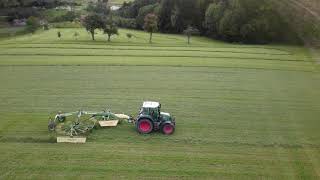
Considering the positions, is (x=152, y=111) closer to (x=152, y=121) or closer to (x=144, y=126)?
(x=152, y=121)

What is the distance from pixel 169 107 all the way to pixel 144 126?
418 cm

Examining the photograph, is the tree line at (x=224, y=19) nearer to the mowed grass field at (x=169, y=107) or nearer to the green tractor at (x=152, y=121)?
the mowed grass field at (x=169, y=107)

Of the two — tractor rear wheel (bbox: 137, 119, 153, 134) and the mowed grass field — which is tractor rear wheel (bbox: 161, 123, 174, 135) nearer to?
the mowed grass field

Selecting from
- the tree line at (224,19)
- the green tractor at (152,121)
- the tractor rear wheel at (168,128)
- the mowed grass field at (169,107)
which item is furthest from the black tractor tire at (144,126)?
the tree line at (224,19)

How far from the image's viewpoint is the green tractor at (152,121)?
64.0ft

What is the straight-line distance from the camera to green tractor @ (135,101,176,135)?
1952 cm

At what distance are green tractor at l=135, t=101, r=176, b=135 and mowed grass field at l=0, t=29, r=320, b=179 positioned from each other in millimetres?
376

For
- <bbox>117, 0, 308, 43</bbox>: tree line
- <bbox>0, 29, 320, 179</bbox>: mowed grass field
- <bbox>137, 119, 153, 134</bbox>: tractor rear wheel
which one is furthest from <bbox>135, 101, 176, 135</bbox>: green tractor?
<bbox>117, 0, 308, 43</bbox>: tree line

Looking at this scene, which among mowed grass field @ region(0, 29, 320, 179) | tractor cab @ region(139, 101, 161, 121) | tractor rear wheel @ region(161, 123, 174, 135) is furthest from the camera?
tractor cab @ region(139, 101, 161, 121)

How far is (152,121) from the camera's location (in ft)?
64.3

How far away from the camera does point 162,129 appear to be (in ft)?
64.7

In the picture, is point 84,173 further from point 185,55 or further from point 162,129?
point 185,55

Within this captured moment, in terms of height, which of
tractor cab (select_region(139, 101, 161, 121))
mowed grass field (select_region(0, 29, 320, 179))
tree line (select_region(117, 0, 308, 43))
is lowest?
mowed grass field (select_region(0, 29, 320, 179))

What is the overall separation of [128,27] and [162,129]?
1676 inches
